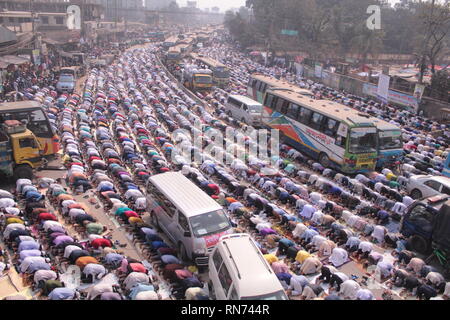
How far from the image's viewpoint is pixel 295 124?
21547 millimetres

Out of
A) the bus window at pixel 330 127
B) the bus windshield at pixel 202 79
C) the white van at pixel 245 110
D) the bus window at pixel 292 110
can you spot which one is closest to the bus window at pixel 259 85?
the white van at pixel 245 110

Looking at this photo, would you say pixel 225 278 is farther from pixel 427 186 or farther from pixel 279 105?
pixel 279 105

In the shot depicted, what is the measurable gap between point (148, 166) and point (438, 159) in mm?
15785

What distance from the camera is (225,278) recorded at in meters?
8.62

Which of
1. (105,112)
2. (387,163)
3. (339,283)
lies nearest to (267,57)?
(105,112)

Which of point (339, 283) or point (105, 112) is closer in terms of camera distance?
point (339, 283)

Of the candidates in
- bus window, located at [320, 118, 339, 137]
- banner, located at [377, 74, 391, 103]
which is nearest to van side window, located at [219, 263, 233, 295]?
bus window, located at [320, 118, 339, 137]

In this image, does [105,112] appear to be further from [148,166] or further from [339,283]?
[339,283]

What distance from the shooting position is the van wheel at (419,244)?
1238 cm

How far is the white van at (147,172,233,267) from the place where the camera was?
10.8 m

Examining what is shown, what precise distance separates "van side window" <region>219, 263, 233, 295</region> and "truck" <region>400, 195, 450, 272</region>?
7.11 metres

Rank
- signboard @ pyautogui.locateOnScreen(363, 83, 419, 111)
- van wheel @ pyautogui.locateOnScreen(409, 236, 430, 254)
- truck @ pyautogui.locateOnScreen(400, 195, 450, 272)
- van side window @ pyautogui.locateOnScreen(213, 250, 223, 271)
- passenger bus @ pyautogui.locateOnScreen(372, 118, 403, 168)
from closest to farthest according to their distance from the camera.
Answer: van side window @ pyautogui.locateOnScreen(213, 250, 223, 271)
truck @ pyautogui.locateOnScreen(400, 195, 450, 272)
van wheel @ pyautogui.locateOnScreen(409, 236, 430, 254)
passenger bus @ pyautogui.locateOnScreen(372, 118, 403, 168)
signboard @ pyautogui.locateOnScreen(363, 83, 419, 111)

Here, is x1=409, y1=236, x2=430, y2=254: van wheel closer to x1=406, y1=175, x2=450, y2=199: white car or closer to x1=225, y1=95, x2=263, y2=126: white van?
x1=406, y1=175, x2=450, y2=199: white car

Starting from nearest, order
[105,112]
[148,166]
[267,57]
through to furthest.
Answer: [148,166], [105,112], [267,57]
